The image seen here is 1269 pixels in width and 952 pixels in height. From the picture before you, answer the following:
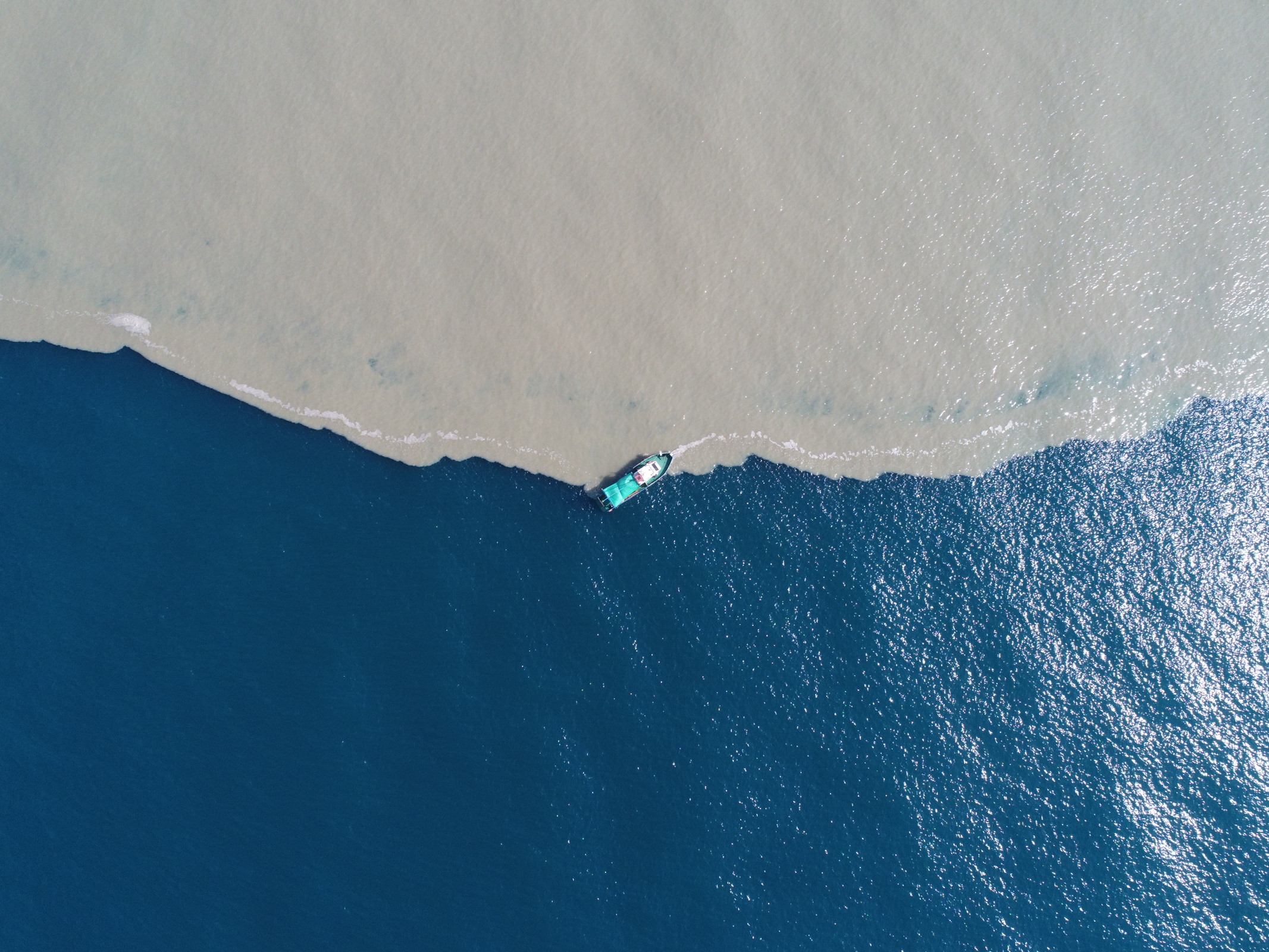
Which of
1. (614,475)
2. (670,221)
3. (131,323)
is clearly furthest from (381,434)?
(670,221)

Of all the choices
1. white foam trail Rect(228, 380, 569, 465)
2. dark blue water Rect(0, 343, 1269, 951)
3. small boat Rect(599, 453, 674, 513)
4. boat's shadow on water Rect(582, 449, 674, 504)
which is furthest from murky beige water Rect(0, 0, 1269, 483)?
dark blue water Rect(0, 343, 1269, 951)

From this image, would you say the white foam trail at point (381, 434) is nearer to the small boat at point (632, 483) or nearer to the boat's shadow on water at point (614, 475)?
the boat's shadow on water at point (614, 475)

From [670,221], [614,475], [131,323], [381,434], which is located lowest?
[614,475]

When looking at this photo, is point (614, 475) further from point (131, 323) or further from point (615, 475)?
point (131, 323)

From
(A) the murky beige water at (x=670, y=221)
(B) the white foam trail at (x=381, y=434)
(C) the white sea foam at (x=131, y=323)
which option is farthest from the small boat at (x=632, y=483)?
(C) the white sea foam at (x=131, y=323)

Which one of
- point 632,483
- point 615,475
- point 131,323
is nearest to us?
point 632,483
